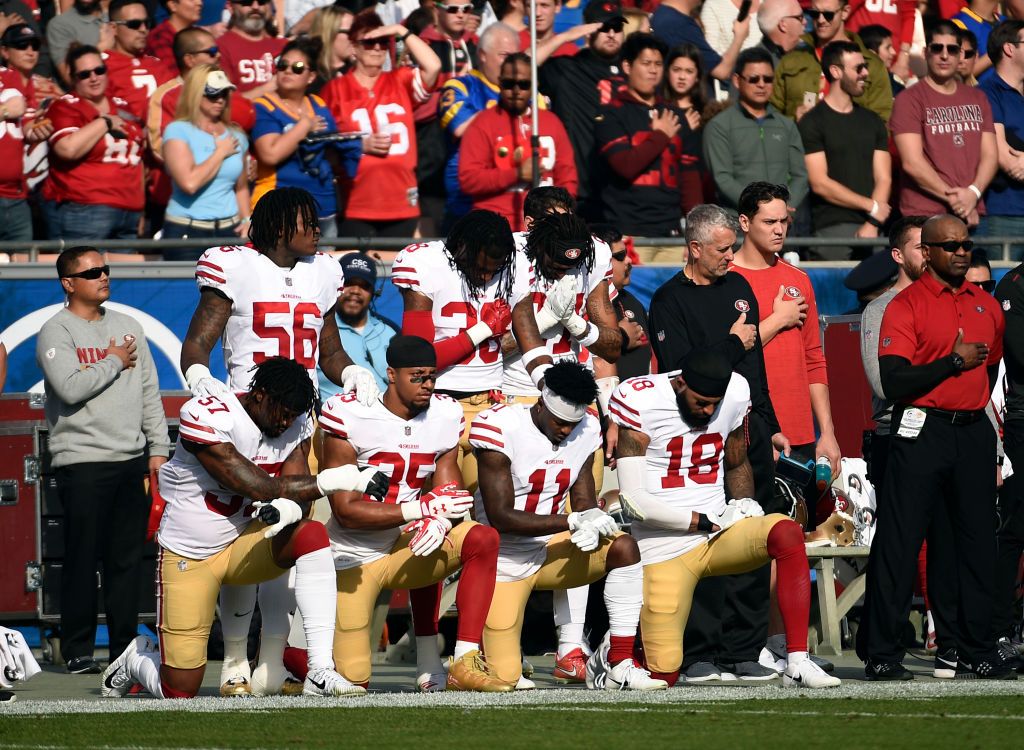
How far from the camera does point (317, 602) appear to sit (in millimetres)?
7410

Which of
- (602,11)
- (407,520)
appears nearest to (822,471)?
(407,520)

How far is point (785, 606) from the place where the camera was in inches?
297

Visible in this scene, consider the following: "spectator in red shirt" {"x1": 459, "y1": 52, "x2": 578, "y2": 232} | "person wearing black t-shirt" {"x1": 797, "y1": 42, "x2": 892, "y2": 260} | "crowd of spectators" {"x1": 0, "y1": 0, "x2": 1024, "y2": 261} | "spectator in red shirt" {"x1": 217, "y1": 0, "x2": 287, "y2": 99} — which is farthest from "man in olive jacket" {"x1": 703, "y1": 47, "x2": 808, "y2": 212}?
"spectator in red shirt" {"x1": 217, "y1": 0, "x2": 287, "y2": 99}

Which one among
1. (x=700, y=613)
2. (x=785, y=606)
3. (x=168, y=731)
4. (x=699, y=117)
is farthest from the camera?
(x=699, y=117)

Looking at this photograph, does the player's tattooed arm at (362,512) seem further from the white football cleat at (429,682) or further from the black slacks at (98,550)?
the black slacks at (98,550)

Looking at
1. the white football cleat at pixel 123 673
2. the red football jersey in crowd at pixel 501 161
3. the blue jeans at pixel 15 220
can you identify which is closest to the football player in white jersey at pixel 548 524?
the white football cleat at pixel 123 673

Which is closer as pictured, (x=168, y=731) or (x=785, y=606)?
(x=168, y=731)

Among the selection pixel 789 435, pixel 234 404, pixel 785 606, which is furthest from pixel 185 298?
pixel 785 606

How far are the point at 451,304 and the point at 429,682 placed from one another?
5.81 ft

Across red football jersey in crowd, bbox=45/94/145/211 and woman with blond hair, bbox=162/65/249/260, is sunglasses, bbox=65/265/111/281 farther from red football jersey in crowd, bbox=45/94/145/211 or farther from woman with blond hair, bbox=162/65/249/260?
red football jersey in crowd, bbox=45/94/145/211

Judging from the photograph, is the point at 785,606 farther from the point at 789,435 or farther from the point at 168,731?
the point at 168,731

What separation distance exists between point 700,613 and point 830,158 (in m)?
4.95

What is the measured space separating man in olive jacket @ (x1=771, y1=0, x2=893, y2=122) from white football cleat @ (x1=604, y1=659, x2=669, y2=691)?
5.89 metres

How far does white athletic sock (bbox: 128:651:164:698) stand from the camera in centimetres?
778
